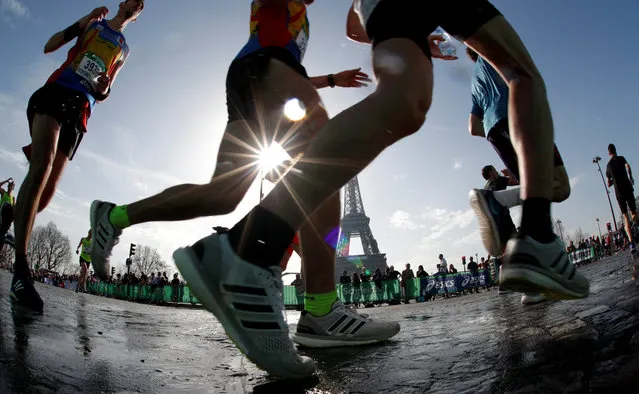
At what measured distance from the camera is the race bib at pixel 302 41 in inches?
86.1

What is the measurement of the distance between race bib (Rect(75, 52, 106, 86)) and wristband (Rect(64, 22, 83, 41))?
0.29 metres

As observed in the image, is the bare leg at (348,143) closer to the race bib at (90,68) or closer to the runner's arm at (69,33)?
the race bib at (90,68)

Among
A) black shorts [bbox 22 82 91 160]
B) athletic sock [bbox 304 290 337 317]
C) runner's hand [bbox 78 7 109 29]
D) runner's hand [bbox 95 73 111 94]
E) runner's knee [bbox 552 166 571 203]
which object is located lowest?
athletic sock [bbox 304 290 337 317]

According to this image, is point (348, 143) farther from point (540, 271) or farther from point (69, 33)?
point (69, 33)

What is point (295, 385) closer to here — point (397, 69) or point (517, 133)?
point (397, 69)

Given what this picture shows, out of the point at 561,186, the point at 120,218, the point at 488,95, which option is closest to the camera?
the point at 120,218

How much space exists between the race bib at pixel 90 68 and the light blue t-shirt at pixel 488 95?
3613 millimetres

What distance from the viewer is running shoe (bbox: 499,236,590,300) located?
1.19 meters

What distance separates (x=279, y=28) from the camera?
204cm

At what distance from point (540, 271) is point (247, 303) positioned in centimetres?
98

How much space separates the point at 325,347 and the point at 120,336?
4.55 feet

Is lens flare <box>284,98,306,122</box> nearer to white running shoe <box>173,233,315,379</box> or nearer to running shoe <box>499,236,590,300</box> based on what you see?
white running shoe <box>173,233,315,379</box>

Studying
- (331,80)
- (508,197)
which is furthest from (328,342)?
(331,80)

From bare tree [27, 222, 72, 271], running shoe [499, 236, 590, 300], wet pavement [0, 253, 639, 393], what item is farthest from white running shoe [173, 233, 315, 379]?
bare tree [27, 222, 72, 271]
